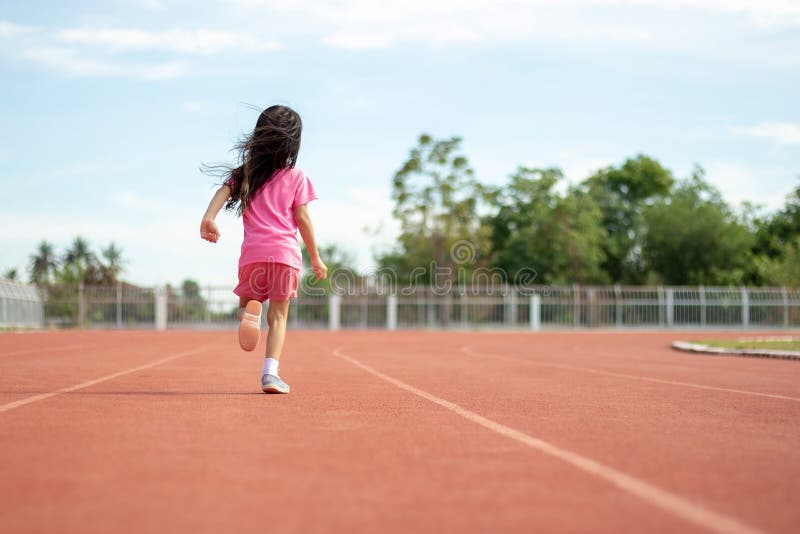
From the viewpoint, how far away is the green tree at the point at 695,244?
5978cm

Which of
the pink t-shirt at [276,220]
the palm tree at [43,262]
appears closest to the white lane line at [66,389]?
the pink t-shirt at [276,220]

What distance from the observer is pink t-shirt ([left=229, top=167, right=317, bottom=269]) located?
697 centimetres

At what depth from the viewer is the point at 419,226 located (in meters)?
44.3

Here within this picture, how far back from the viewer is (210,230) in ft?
22.4

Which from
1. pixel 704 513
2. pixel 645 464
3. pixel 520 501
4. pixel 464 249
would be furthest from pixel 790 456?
pixel 464 249

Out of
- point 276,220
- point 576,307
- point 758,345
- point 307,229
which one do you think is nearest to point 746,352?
point 758,345

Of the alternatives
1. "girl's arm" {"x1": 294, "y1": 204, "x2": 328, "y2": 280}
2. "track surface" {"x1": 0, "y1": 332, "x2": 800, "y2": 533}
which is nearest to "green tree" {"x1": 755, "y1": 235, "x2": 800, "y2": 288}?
"track surface" {"x1": 0, "y1": 332, "x2": 800, "y2": 533}

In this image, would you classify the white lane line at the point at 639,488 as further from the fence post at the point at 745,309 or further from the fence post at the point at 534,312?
the fence post at the point at 745,309

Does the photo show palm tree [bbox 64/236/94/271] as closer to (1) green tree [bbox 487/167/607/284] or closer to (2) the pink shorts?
(1) green tree [bbox 487/167/607/284]

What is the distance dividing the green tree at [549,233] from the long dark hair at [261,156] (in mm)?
48587

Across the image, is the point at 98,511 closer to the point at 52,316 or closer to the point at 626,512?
the point at 626,512

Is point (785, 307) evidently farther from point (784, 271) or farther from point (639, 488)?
point (639, 488)

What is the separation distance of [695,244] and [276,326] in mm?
57251

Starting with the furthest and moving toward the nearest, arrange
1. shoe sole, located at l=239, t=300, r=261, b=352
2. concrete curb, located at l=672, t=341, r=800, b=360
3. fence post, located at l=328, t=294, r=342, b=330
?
fence post, located at l=328, t=294, r=342, b=330 < concrete curb, located at l=672, t=341, r=800, b=360 < shoe sole, located at l=239, t=300, r=261, b=352
